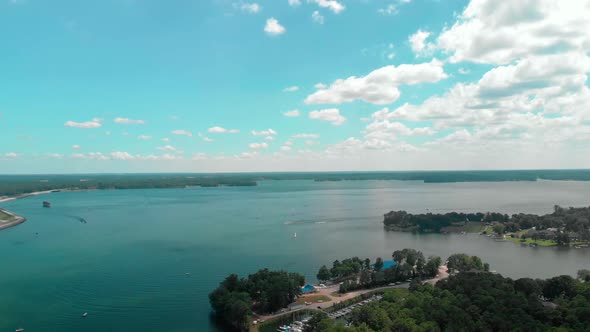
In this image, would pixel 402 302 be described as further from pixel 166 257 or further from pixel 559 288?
pixel 166 257

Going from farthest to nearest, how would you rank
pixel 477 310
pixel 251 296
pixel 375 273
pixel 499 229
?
pixel 499 229
pixel 375 273
pixel 251 296
pixel 477 310

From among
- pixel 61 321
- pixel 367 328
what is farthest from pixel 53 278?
pixel 367 328

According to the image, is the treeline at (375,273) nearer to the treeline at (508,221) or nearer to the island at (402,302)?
the island at (402,302)

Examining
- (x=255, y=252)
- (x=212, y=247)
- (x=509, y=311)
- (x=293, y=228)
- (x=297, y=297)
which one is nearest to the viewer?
(x=509, y=311)

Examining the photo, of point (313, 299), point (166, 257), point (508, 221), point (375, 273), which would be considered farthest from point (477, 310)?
point (508, 221)

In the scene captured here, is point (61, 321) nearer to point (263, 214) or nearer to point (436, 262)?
point (436, 262)

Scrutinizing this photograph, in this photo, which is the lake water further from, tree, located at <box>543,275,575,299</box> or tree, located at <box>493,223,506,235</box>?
tree, located at <box>543,275,575,299</box>

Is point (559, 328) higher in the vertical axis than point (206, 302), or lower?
higher
